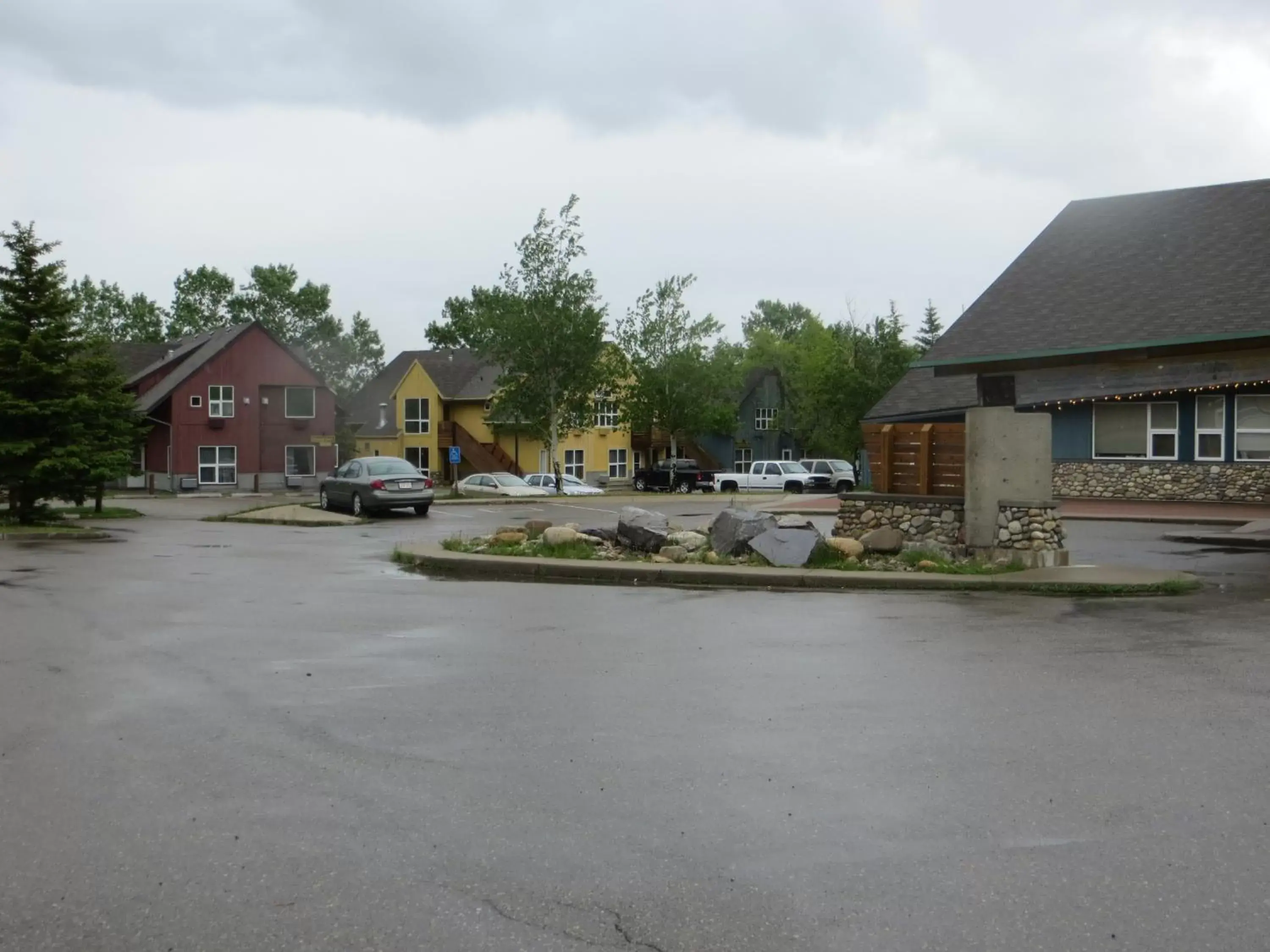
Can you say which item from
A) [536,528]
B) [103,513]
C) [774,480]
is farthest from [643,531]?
[774,480]

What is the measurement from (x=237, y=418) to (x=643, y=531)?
49726mm

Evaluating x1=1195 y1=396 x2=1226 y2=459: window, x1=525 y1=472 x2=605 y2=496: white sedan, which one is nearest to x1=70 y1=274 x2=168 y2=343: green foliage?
x1=525 y1=472 x2=605 y2=496: white sedan

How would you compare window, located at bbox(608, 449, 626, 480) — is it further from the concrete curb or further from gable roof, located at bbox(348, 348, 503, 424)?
the concrete curb

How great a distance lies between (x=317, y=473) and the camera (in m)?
65.6

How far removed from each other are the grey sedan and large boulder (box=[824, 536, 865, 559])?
56.7 feet

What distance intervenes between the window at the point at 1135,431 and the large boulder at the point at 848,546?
21.0 metres

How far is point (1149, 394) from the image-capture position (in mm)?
34688

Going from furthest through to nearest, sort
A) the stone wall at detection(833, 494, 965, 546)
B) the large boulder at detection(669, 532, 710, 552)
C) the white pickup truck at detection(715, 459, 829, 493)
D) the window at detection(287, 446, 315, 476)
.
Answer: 1. the window at detection(287, 446, 315, 476)
2. the white pickup truck at detection(715, 459, 829, 493)
3. the large boulder at detection(669, 532, 710, 552)
4. the stone wall at detection(833, 494, 965, 546)

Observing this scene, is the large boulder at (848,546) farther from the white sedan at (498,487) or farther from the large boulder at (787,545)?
the white sedan at (498,487)

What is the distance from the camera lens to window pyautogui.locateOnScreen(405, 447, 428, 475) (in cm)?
7531

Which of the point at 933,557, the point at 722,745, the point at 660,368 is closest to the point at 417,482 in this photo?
the point at 933,557

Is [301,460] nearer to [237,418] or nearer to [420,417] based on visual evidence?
[237,418]

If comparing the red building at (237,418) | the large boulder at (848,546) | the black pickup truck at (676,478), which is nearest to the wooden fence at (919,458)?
the large boulder at (848,546)

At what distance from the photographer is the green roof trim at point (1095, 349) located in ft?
90.9
